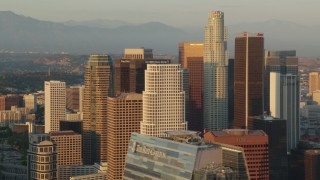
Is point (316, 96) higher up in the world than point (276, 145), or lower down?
higher up

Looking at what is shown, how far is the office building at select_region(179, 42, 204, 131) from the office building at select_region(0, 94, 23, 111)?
18.7 m

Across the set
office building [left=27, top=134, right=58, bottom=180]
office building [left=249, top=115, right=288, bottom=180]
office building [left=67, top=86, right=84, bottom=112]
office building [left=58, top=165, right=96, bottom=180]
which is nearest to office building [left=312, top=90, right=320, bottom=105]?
office building [left=67, top=86, right=84, bottom=112]

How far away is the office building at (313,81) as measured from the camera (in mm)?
65644

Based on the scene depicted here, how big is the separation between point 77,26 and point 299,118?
80.1 ft

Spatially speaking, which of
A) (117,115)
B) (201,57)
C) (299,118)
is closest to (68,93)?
(201,57)

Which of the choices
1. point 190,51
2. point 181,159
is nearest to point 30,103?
point 190,51

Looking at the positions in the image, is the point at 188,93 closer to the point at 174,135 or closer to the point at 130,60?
the point at 130,60

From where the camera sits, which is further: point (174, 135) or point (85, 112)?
point (85, 112)

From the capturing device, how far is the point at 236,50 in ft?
181

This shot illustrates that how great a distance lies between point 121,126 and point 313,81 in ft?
104

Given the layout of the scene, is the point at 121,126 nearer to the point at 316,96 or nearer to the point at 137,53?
the point at 137,53

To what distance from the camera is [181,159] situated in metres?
23.7

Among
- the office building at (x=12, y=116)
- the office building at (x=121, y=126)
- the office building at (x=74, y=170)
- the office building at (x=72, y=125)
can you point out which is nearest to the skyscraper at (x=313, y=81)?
the office building at (x=72, y=125)

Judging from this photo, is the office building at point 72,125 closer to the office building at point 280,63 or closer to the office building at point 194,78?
the office building at point 194,78
